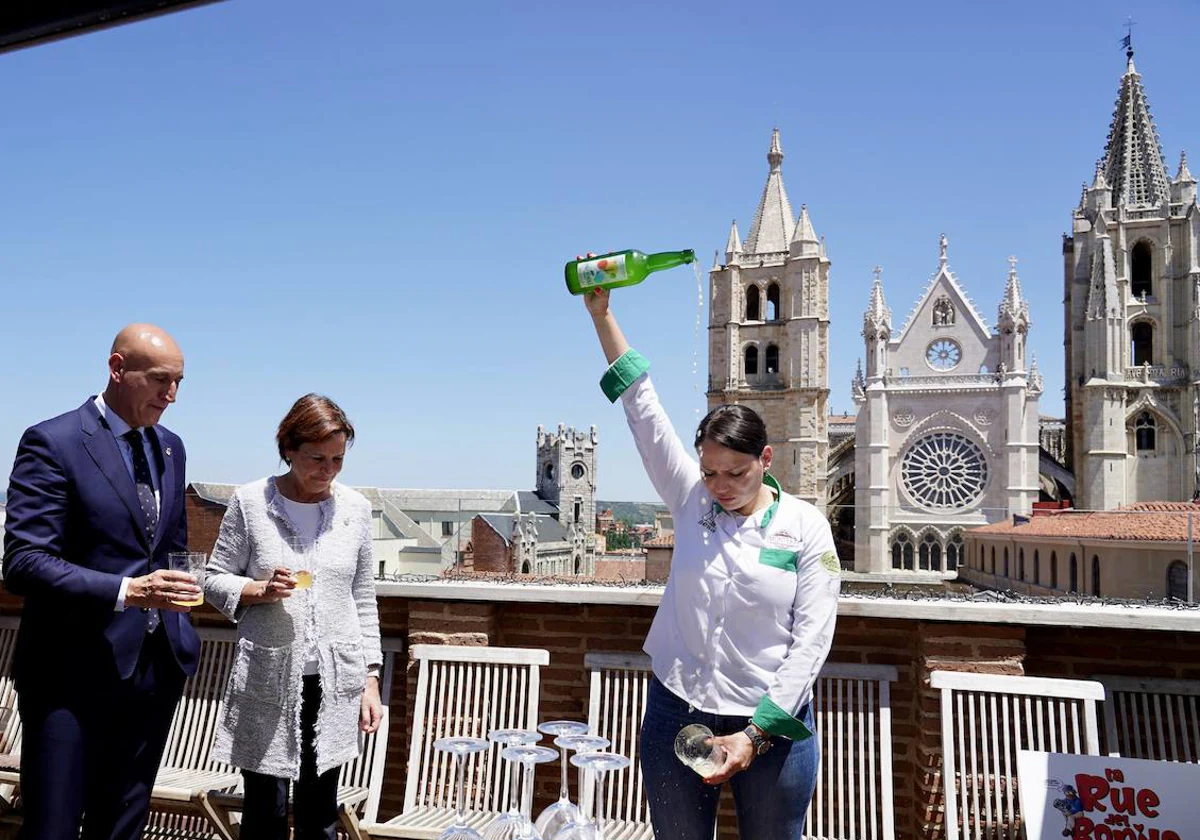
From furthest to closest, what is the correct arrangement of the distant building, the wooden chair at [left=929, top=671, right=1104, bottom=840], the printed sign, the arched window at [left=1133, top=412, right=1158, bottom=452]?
the arched window at [left=1133, top=412, right=1158, bottom=452] < the distant building < the wooden chair at [left=929, top=671, right=1104, bottom=840] < the printed sign

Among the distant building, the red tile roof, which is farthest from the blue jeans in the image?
the red tile roof

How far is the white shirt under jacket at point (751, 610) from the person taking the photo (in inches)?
87.4

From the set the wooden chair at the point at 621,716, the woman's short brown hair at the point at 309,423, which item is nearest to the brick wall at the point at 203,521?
the wooden chair at the point at 621,716

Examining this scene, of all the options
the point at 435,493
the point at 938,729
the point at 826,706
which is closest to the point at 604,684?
the point at 826,706

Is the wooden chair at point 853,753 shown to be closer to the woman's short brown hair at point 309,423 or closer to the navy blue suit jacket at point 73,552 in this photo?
the woman's short brown hair at point 309,423

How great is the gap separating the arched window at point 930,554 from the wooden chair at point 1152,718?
43.0 metres

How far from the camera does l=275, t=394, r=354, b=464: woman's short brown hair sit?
2555 millimetres

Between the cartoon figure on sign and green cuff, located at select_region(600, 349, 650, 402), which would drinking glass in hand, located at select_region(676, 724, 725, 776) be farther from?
the cartoon figure on sign

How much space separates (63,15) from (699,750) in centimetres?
256

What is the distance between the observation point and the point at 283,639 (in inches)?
101

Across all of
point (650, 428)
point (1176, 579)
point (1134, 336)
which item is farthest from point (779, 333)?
point (650, 428)

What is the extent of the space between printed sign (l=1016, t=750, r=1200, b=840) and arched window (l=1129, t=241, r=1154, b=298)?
2035 inches

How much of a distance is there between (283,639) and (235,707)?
0.85ft

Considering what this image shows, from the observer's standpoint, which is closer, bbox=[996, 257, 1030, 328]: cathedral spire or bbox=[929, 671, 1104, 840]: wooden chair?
bbox=[929, 671, 1104, 840]: wooden chair
